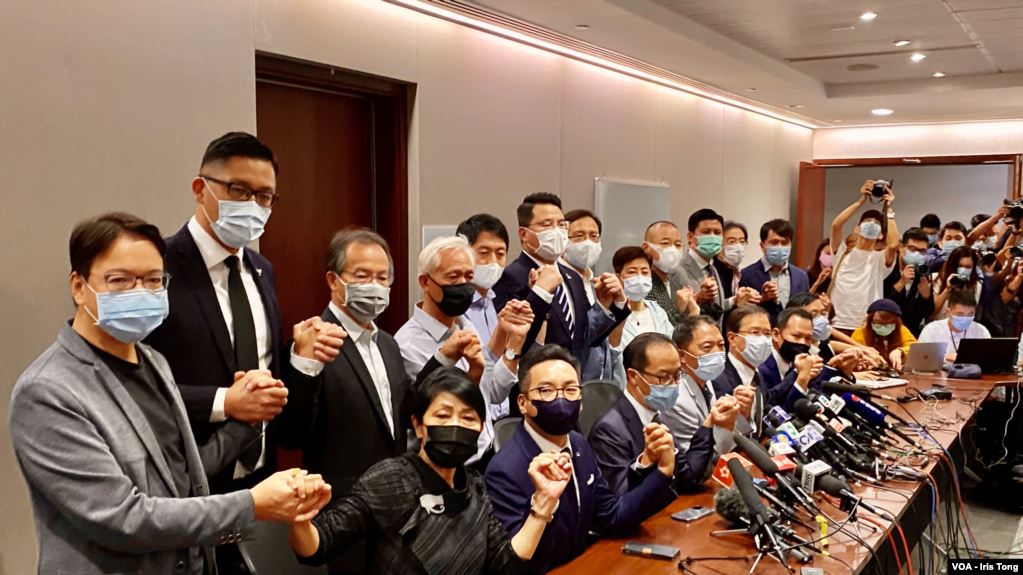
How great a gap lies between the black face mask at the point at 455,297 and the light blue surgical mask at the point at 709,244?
8.85 feet

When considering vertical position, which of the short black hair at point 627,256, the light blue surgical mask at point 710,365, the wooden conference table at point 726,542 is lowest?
the wooden conference table at point 726,542

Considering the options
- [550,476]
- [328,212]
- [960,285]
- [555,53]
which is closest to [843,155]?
[960,285]

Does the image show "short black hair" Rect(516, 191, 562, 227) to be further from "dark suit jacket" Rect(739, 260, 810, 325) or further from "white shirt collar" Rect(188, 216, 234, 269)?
"dark suit jacket" Rect(739, 260, 810, 325)

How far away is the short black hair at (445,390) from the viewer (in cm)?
227

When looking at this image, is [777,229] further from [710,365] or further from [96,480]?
[96,480]

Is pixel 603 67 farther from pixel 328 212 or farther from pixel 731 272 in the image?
pixel 328 212

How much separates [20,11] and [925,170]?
11.5 metres

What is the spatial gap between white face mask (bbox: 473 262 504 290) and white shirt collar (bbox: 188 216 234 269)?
141 cm

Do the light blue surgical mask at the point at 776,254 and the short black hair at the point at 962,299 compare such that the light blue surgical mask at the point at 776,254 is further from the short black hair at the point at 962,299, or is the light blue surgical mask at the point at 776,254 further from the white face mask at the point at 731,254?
the short black hair at the point at 962,299

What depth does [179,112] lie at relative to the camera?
3680 millimetres

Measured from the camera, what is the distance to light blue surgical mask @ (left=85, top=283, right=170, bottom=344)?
5.83 ft

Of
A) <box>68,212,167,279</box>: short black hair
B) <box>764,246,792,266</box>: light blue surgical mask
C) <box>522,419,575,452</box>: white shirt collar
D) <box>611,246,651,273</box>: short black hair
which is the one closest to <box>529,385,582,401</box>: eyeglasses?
<box>522,419,575,452</box>: white shirt collar

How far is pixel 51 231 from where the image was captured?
10.5ft

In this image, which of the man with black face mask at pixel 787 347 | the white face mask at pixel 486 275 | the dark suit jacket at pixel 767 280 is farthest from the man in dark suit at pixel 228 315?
the dark suit jacket at pixel 767 280
